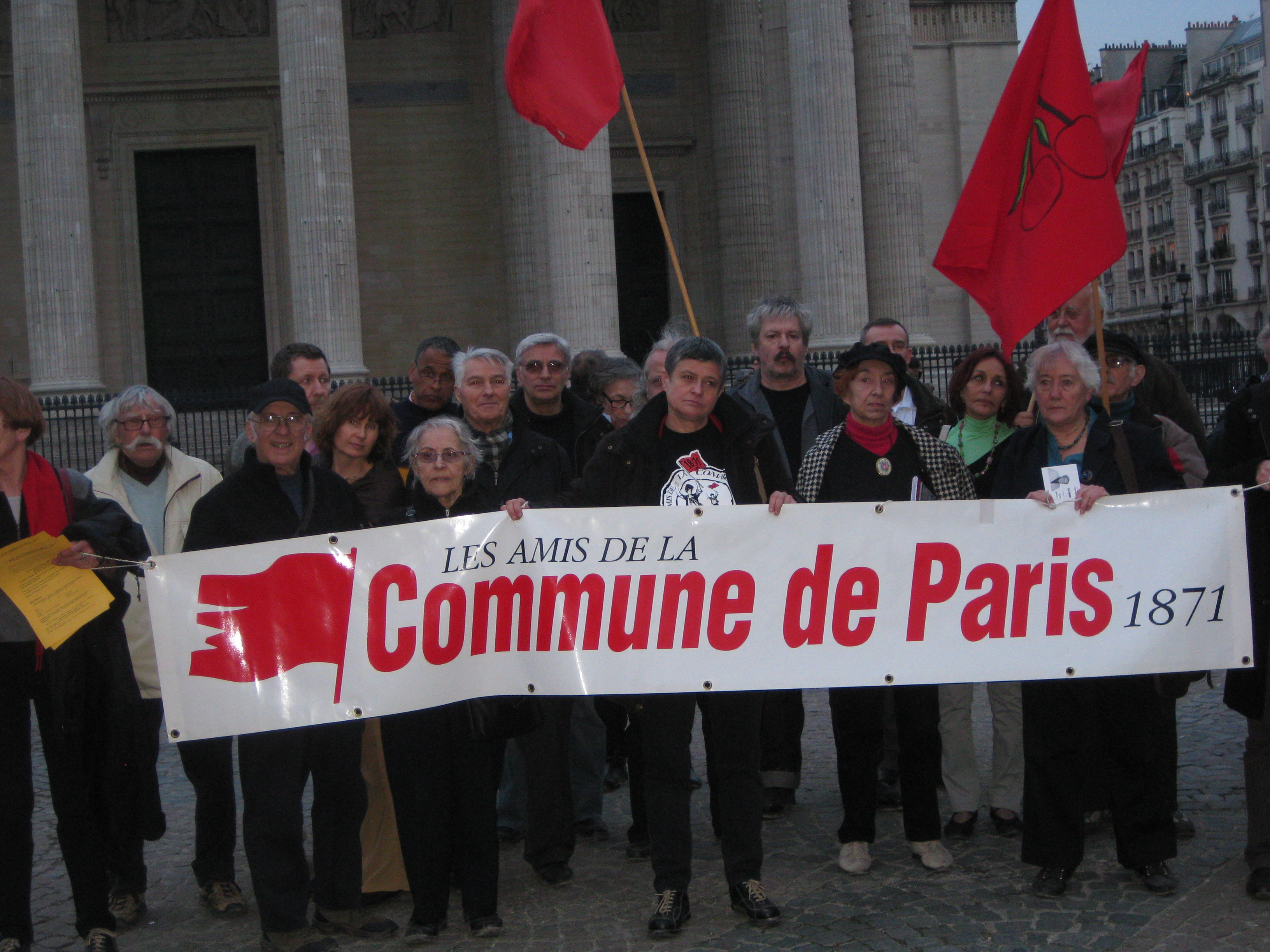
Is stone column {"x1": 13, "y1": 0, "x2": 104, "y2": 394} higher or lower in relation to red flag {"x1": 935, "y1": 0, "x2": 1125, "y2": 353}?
higher

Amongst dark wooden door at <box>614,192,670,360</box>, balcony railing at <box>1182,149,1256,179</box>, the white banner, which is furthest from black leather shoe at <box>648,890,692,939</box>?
Answer: balcony railing at <box>1182,149,1256,179</box>

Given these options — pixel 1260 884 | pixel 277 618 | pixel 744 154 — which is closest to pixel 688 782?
pixel 277 618

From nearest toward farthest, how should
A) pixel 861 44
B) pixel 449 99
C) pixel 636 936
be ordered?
pixel 636 936, pixel 861 44, pixel 449 99

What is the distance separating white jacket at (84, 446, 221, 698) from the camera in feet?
19.4

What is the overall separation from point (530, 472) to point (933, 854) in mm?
2332

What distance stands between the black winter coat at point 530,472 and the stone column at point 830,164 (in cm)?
1475

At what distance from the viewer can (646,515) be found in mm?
5406

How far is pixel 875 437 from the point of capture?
5.88 metres

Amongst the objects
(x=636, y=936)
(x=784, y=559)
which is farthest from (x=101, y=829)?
(x=784, y=559)

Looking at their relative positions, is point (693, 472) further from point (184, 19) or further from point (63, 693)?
point (184, 19)

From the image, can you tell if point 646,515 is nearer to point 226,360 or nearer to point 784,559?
point 784,559

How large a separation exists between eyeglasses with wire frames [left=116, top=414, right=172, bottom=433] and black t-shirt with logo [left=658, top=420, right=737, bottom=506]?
7.14 feet

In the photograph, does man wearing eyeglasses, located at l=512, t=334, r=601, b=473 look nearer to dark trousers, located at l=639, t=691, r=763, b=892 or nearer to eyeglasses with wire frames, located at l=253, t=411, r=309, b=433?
eyeglasses with wire frames, located at l=253, t=411, r=309, b=433

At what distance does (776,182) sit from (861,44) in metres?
2.54
